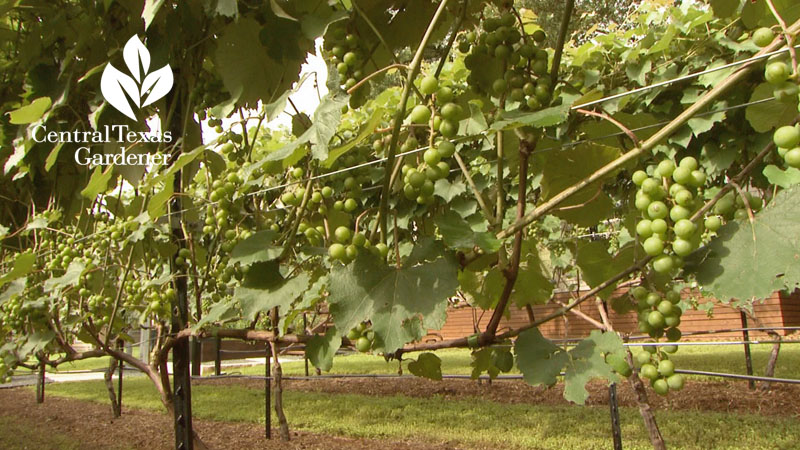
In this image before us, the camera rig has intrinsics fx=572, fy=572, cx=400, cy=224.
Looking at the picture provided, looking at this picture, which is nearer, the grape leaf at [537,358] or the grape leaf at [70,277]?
the grape leaf at [537,358]

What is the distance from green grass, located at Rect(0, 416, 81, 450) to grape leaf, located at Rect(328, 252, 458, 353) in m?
5.28

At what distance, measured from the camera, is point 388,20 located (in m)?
1.07

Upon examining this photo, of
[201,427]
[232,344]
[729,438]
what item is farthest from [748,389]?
[232,344]

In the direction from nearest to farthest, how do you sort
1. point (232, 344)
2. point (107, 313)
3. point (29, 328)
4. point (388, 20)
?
point (388, 20)
point (107, 313)
point (29, 328)
point (232, 344)

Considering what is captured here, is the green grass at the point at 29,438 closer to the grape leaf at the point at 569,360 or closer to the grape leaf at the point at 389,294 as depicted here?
the grape leaf at the point at 389,294

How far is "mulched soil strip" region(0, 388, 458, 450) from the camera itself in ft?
15.2

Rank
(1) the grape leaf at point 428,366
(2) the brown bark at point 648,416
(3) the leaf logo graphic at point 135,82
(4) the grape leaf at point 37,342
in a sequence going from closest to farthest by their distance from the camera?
1. (1) the grape leaf at point 428,366
2. (3) the leaf logo graphic at point 135,82
3. (4) the grape leaf at point 37,342
4. (2) the brown bark at point 648,416

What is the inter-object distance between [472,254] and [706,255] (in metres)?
0.31

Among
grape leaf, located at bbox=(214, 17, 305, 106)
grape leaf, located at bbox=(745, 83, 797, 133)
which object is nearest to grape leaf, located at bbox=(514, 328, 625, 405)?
grape leaf, located at bbox=(745, 83, 797, 133)

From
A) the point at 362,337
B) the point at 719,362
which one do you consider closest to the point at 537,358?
the point at 362,337

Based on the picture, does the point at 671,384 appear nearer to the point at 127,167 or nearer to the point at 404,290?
the point at 404,290

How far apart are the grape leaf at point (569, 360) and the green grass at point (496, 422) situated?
363 cm

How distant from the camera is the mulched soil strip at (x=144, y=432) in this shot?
4625mm

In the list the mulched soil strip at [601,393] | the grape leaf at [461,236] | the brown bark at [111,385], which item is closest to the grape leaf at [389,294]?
the grape leaf at [461,236]
